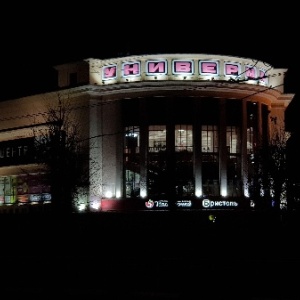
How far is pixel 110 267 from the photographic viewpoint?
26484mm

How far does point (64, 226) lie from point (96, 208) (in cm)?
738

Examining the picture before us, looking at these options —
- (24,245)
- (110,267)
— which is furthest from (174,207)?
(110,267)

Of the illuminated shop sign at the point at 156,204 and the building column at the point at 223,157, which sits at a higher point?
the building column at the point at 223,157

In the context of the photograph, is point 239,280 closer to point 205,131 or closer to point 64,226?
point 64,226

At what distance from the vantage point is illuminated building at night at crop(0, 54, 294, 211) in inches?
2053

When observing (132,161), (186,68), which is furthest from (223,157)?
(186,68)

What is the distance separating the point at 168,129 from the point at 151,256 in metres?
20.3

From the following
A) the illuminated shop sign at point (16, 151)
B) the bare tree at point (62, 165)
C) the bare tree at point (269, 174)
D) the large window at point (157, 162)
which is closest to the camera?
the bare tree at point (62, 165)

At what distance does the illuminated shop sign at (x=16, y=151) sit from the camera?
189 feet

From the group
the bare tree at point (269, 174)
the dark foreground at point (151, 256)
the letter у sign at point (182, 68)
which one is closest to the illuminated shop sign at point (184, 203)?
the dark foreground at point (151, 256)

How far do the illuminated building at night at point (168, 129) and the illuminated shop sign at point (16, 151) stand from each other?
5519mm

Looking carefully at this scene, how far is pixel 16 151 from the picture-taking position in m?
59.6

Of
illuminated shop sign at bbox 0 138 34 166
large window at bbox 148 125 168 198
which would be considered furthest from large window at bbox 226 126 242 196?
illuminated shop sign at bbox 0 138 34 166

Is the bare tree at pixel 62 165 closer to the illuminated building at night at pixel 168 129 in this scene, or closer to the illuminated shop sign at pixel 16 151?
the illuminated building at night at pixel 168 129
